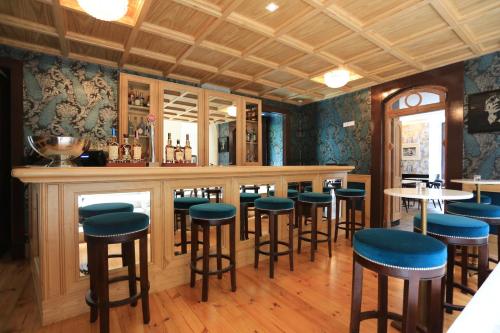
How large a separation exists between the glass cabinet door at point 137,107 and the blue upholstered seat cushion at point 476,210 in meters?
3.60

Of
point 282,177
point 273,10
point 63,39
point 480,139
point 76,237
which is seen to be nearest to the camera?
point 76,237

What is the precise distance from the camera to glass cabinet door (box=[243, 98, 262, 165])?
480 centimetres

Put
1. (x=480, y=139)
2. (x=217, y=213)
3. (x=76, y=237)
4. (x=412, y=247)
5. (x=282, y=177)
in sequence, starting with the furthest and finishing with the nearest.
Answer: (x=480, y=139) < (x=282, y=177) < (x=217, y=213) < (x=76, y=237) < (x=412, y=247)

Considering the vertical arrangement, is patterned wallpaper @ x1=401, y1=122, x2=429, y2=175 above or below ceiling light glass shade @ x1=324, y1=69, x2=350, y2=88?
below

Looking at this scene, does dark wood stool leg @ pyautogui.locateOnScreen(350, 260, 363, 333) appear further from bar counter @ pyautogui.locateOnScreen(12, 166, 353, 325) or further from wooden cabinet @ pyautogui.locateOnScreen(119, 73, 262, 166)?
wooden cabinet @ pyautogui.locateOnScreen(119, 73, 262, 166)

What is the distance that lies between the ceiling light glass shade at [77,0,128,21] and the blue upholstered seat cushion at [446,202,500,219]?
3.37 meters

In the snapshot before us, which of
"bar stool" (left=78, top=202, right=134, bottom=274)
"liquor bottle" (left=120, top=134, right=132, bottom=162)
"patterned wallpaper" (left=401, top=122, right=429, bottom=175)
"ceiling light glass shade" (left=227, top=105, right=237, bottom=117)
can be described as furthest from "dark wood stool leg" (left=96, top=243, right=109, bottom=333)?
"patterned wallpaper" (left=401, top=122, right=429, bottom=175)

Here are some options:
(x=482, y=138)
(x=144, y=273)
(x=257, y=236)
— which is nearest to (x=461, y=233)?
(x=257, y=236)

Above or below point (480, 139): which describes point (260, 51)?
above

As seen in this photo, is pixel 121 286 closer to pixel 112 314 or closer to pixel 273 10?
pixel 112 314

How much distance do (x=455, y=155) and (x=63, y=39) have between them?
539 cm

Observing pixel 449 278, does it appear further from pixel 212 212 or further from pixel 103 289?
pixel 103 289

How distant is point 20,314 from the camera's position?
182 centimetres

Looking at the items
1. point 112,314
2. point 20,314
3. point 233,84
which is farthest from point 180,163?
point 233,84
